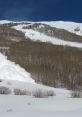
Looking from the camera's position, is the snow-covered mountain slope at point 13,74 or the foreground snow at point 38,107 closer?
the foreground snow at point 38,107

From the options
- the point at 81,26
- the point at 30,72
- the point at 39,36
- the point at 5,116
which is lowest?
the point at 5,116

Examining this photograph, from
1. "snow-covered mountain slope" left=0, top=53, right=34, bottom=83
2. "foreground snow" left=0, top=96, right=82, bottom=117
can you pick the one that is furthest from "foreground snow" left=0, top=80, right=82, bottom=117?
"snow-covered mountain slope" left=0, top=53, right=34, bottom=83

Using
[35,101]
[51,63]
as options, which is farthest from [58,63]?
[35,101]

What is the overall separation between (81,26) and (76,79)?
61785mm

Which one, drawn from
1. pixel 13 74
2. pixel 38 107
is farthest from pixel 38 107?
pixel 13 74

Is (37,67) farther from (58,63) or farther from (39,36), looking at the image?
(39,36)

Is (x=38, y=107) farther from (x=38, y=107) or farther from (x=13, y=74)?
(x=13, y=74)

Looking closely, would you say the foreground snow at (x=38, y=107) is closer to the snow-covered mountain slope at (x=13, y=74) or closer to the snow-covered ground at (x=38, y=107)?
the snow-covered ground at (x=38, y=107)

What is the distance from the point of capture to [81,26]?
7800 centimetres

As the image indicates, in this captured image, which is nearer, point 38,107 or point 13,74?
point 38,107

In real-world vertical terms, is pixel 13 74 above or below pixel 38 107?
above

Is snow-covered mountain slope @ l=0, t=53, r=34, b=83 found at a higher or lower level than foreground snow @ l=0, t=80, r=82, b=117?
higher

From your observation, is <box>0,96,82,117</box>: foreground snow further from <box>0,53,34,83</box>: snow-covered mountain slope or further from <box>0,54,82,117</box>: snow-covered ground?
<box>0,53,34,83</box>: snow-covered mountain slope

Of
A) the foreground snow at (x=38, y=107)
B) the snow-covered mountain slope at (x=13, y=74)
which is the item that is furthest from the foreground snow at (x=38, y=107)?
the snow-covered mountain slope at (x=13, y=74)
